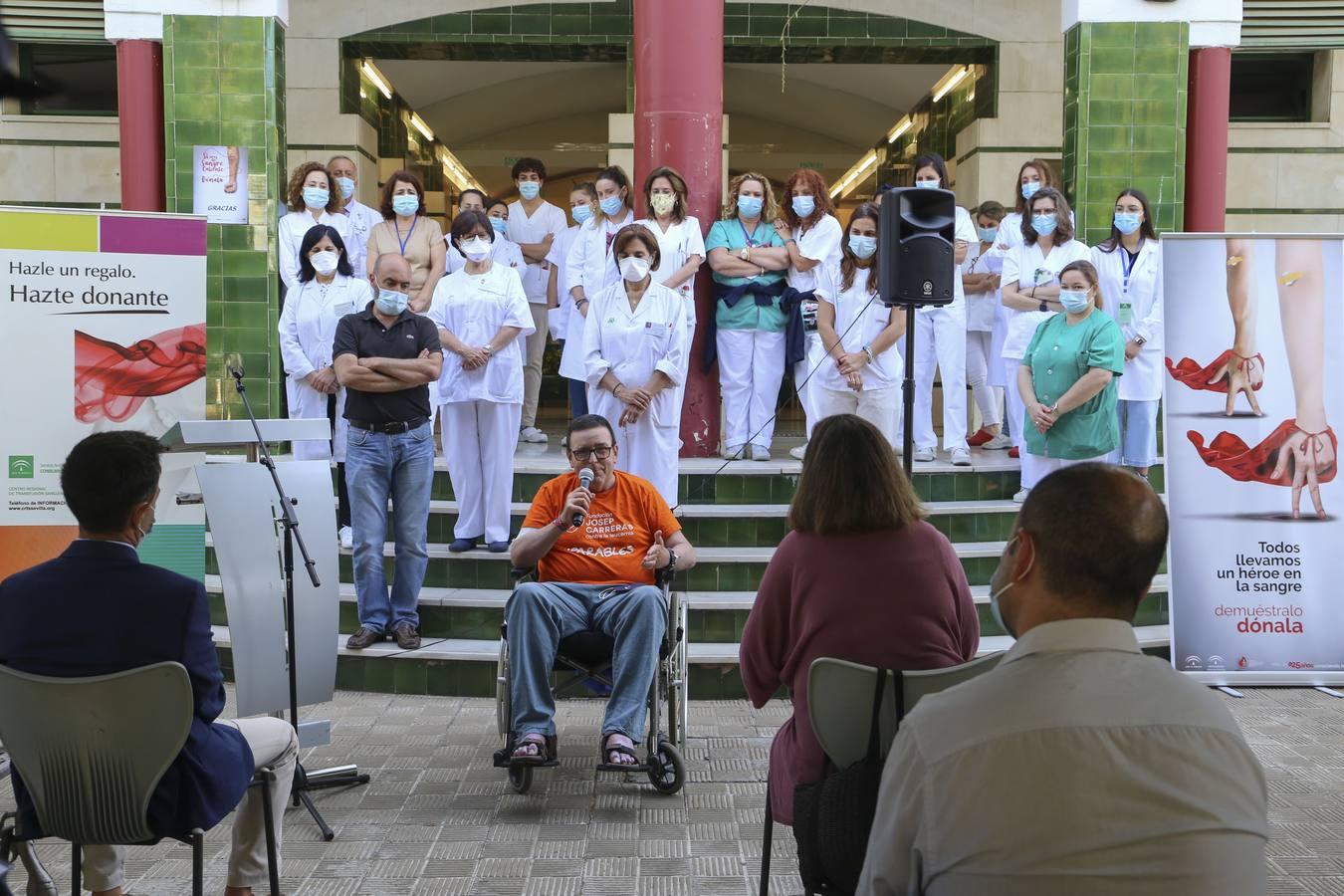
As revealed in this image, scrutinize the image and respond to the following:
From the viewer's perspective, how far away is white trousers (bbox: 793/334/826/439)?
7180 mm

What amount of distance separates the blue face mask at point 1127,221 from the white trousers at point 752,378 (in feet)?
6.48

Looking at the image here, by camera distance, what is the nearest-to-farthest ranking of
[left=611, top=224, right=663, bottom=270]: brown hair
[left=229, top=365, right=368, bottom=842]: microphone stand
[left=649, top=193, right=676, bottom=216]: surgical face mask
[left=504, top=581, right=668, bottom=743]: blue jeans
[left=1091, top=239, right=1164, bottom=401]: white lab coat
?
[left=229, top=365, right=368, bottom=842]: microphone stand < [left=504, top=581, right=668, bottom=743]: blue jeans < [left=611, top=224, right=663, bottom=270]: brown hair < [left=1091, top=239, right=1164, bottom=401]: white lab coat < [left=649, top=193, right=676, bottom=216]: surgical face mask

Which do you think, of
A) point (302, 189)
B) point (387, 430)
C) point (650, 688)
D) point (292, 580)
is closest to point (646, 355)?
point (387, 430)

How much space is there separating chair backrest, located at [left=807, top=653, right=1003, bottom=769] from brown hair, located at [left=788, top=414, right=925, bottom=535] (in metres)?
0.43

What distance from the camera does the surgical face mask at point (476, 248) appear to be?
680cm

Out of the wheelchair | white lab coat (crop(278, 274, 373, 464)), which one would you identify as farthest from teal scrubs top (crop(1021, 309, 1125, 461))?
white lab coat (crop(278, 274, 373, 464))

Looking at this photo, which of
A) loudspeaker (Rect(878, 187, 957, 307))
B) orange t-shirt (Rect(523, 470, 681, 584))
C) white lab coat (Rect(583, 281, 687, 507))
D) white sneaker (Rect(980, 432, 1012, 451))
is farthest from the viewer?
white sneaker (Rect(980, 432, 1012, 451))

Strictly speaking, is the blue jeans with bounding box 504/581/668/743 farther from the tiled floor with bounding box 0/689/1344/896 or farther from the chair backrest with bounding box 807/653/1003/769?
the chair backrest with bounding box 807/653/1003/769

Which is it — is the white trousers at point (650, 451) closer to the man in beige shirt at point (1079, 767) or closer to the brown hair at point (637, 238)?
the brown hair at point (637, 238)

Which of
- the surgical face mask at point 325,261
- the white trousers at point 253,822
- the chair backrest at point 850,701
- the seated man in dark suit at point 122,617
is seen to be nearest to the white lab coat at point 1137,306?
the surgical face mask at point 325,261

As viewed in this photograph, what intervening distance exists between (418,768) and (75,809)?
2.03 m

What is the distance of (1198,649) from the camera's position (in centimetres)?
595

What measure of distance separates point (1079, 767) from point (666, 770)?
9.89ft

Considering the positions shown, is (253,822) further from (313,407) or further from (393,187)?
(393,187)
